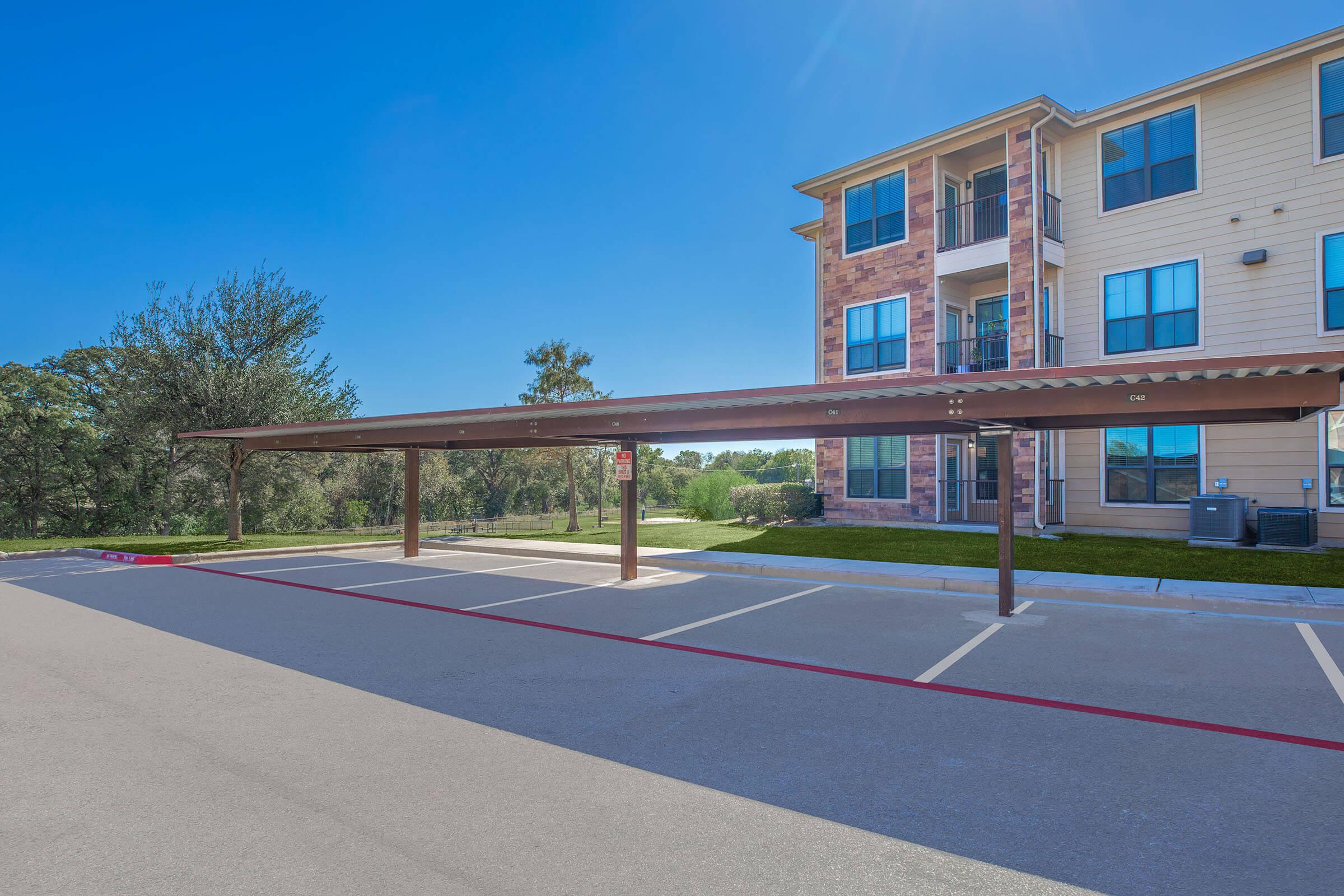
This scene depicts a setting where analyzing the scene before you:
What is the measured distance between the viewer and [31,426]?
29531mm

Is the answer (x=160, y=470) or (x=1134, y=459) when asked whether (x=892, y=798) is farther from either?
(x=160, y=470)

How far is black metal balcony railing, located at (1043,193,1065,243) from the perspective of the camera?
17.3 metres

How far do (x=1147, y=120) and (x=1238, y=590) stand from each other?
12.0 metres

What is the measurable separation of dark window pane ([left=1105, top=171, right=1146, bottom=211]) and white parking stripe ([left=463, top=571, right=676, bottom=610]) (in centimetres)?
1372

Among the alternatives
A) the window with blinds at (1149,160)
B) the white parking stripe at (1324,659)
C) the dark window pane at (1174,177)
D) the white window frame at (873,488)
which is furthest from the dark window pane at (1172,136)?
the white parking stripe at (1324,659)

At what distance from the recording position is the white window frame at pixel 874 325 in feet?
62.3

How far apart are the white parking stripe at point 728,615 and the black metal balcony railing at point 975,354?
9242 mm

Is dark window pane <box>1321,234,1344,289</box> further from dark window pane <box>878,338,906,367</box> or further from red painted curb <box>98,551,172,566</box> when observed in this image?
red painted curb <box>98,551,172,566</box>

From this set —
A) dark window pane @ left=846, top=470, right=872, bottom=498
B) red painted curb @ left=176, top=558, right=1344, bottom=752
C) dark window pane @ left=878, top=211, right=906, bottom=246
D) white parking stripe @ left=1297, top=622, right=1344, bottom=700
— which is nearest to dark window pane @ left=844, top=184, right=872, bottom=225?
dark window pane @ left=878, top=211, right=906, bottom=246

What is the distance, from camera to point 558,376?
2781 cm

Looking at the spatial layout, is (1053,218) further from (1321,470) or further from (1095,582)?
(1095,582)

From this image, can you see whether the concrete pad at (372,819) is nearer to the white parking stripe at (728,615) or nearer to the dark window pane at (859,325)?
the white parking stripe at (728,615)

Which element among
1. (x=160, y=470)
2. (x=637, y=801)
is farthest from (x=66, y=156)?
(x=637, y=801)

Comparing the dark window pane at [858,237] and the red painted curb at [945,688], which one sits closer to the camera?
the red painted curb at [945,688]
